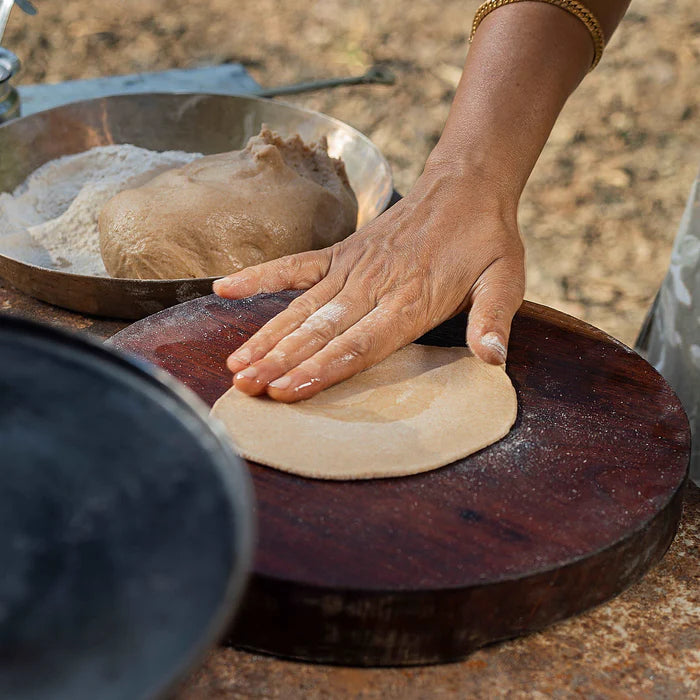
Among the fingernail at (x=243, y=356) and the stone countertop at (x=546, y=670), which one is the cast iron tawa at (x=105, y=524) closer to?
the stone countertop at (x=546, y=670)

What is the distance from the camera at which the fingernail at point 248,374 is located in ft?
3.79

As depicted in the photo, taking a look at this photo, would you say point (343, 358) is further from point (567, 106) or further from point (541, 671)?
point (567, 106)

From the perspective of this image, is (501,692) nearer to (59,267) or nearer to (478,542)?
(478,542)

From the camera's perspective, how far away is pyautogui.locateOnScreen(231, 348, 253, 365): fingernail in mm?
1200

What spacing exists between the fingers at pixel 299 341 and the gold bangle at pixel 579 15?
2.16 feet

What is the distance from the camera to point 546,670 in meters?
0.88

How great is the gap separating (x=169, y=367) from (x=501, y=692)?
0.66 metres

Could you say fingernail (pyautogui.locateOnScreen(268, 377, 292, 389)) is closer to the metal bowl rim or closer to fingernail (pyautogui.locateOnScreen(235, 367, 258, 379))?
fingernail (pyautogui.locateOnScreen(235, 367, 258, 379))

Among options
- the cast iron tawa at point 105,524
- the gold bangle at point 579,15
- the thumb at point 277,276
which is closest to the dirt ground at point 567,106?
the gold bangle at point 579,15

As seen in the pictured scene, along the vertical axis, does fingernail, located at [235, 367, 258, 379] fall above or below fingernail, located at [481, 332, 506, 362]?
below

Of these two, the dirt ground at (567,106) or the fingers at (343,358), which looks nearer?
the fingers at (343,358)

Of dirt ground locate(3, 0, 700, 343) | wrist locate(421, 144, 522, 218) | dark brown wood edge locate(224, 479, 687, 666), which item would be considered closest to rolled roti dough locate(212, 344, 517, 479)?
dark brown wood edge locate(224, 479, 687, 666)

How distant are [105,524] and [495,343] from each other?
0.84m

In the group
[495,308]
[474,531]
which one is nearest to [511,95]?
[495,308]
